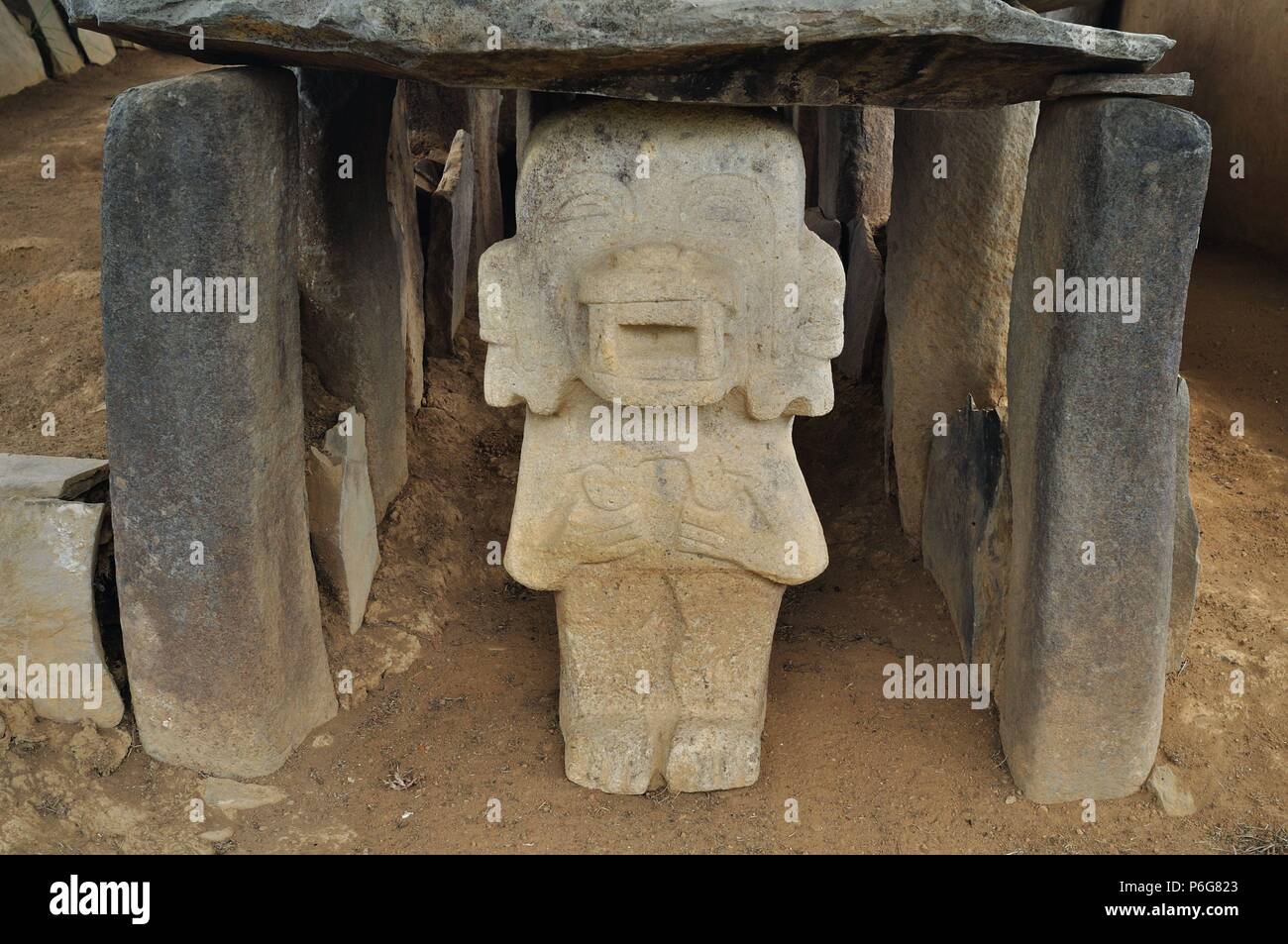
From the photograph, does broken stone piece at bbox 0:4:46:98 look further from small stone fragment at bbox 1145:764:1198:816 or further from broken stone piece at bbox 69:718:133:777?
small stone fragment at bbox 1145:764:1198:816

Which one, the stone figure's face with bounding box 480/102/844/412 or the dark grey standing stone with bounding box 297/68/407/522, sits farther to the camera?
the dark grey standing stone with bounding box 297/68/407/522

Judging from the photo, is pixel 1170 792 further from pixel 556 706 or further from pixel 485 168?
pixel 485 168

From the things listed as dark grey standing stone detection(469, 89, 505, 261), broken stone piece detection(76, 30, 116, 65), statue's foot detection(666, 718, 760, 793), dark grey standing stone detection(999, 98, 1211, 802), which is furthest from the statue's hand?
broken stone piece detection(76, 30, 116, 65)

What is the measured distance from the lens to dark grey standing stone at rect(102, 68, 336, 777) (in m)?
3.15

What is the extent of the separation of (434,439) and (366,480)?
57 cm

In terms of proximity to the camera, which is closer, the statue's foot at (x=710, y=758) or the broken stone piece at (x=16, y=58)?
the statue's foot at (x=710, y=758)

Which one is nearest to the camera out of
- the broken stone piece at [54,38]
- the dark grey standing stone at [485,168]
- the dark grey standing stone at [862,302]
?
the dark grey standing stone at [862,302]

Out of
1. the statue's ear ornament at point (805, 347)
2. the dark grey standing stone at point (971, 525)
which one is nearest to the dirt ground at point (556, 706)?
the dark grey standing stone at point (971, 525)

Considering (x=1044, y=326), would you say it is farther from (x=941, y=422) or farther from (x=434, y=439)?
(x=434, y=439)

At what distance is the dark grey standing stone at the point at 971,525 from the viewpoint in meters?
3.78

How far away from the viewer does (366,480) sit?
4.16 metres

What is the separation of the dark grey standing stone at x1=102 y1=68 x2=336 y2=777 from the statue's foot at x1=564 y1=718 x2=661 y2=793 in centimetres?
71

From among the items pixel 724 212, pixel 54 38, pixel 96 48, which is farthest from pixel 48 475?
pixel 96 48

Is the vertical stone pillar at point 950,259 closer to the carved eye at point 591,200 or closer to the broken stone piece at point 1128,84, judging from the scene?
the broken stone piece at point 1128,84
